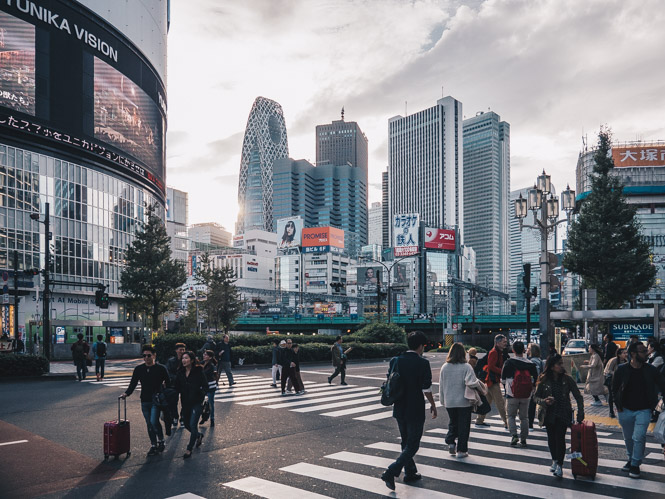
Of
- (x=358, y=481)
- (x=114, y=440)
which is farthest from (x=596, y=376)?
(x=114, y=440)

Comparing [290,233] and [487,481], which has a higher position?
[290,233]

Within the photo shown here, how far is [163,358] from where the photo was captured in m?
29.9

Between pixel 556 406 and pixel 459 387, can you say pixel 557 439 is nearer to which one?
pixel 556 406

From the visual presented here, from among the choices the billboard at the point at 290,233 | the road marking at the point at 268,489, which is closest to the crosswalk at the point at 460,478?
the road marking at the point at 268,489

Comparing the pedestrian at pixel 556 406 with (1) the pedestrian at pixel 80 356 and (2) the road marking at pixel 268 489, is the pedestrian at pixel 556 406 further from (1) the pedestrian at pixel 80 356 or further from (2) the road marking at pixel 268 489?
(1) the pedestrian at pixel 80 356

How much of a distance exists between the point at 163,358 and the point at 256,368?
5444mm

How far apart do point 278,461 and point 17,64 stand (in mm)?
50597

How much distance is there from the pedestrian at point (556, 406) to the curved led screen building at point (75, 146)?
132 feet

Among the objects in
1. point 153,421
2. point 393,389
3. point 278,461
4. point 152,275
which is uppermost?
point 152,275

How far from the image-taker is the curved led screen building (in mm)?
46969

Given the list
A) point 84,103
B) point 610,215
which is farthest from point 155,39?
point 610,215

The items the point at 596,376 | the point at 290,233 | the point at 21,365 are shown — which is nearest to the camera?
the point at 596,376

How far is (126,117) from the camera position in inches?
2329

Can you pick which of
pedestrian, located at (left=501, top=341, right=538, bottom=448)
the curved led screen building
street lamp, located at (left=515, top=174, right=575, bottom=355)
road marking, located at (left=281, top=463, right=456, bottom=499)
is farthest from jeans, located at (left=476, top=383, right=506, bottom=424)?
the curved led screen building
